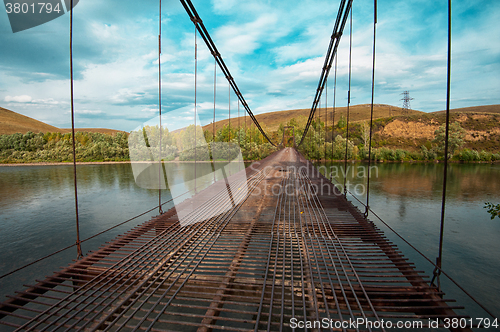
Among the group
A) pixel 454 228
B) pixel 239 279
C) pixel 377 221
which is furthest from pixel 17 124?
pixel 454 228

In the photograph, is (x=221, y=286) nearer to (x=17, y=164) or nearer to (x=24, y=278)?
(x=24, y=278)

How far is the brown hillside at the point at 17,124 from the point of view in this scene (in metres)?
63.2

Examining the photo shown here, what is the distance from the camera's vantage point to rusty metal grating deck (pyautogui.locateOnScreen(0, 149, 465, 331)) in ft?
7.54

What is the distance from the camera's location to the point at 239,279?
2920 mm

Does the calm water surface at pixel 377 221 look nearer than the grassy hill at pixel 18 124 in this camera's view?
Yes

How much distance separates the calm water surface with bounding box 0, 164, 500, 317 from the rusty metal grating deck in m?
4.90

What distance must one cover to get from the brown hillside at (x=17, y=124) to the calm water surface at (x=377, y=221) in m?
58.0

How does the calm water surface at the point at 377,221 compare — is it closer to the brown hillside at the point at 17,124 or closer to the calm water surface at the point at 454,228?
the calm water surface at the point at 454,228

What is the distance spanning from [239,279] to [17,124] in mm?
93392

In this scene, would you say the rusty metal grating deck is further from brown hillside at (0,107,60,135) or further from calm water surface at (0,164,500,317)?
brown hillside at (0,107,60,135)

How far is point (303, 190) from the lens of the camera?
26.7 ft

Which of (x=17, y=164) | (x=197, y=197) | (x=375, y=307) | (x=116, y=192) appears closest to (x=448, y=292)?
(x=375, y=307)

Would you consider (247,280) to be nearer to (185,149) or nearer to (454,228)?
(454,228)

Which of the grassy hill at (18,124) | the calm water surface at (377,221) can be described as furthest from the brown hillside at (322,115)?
the calm water surface at (377,221)
